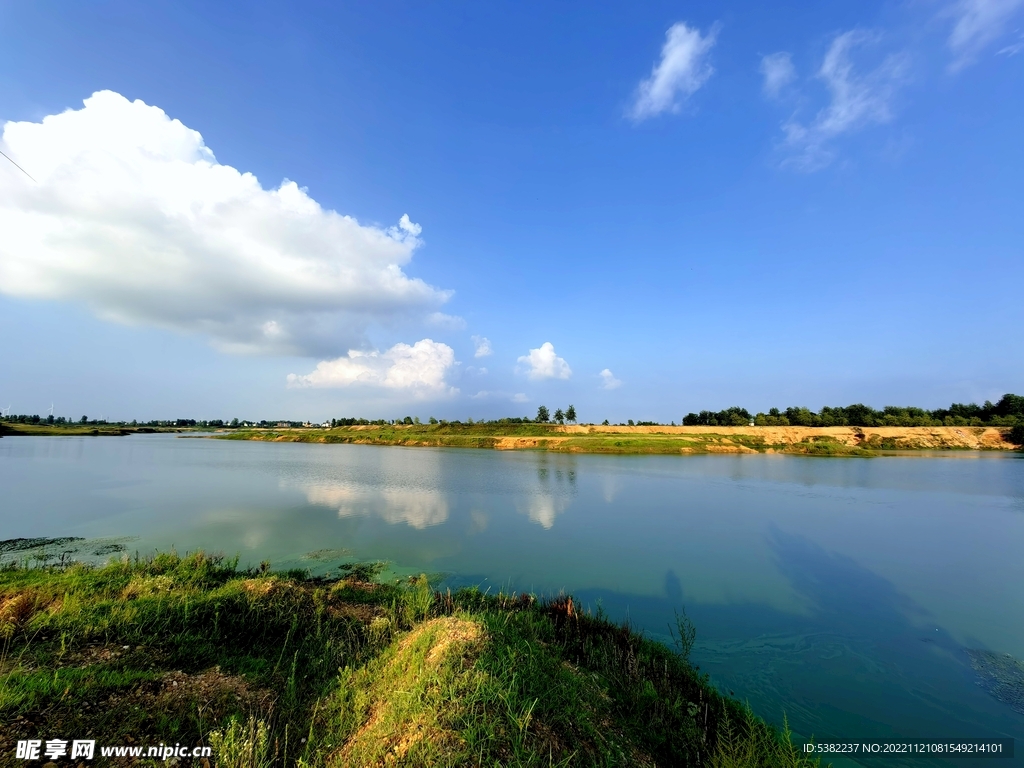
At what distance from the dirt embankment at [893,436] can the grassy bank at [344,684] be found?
63.3m

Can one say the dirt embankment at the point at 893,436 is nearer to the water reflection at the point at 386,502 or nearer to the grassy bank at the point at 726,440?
the grassy bank at the point at 726,440

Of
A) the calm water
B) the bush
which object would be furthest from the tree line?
the calm water

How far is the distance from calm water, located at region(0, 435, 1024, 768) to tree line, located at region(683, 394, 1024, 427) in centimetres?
5218

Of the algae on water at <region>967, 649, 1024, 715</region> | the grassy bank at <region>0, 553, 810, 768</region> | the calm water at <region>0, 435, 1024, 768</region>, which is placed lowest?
the algae on water at <region>967, 649, 1024, 715</region>

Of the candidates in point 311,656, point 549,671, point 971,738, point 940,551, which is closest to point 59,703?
point 311,656

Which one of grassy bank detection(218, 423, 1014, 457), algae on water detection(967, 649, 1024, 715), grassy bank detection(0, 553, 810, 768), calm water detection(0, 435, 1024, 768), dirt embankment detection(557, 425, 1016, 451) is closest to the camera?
grassy bank detection(0, 553, 810, 768)

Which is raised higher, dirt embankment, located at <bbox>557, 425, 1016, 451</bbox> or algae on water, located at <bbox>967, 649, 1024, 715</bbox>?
dirt embankment, located at <bbox>557, 425, 1016, 451</bbox>

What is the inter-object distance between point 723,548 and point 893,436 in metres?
73.9

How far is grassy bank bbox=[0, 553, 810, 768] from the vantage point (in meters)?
4.01

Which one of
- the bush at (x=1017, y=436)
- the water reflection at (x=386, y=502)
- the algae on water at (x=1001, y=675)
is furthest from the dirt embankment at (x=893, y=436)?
the algae on water at (x=1001, y=675)

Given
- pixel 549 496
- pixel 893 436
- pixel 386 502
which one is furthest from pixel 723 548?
pixel 893 436

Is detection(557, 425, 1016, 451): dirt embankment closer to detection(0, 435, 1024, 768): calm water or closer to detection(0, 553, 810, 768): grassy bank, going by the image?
detection(0, 435, 1024, 768): calm water

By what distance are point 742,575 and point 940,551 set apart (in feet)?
31.0

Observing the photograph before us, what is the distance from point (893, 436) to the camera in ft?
211
